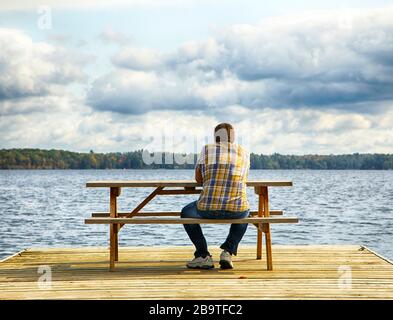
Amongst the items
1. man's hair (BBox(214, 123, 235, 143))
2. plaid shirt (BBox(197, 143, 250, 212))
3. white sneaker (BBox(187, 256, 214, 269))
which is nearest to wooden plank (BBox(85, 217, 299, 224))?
plaid shirt (BBox(197, 143, 250, 212))

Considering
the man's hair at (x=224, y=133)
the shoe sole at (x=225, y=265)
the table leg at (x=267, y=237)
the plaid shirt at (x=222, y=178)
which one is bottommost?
the shoe sole at (x=225, y=265)

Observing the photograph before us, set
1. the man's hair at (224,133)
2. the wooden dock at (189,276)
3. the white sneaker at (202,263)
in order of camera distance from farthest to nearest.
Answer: the white sneaker at (202,263) < the man's hair at (224,133) < the wooden dock at (189,276)

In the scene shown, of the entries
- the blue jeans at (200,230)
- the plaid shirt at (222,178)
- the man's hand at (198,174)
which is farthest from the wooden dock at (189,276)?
the man's hand at (198,174)

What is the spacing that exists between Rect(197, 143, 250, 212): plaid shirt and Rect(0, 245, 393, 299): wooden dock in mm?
707

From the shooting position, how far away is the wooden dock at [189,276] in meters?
6.09

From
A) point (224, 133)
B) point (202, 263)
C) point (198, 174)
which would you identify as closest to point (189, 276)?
point (202, 263)

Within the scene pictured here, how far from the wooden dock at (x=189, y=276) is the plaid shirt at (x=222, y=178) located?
707 mm

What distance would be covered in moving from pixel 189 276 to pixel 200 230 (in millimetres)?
580

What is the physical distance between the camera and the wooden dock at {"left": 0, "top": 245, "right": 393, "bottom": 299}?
6.09 meters

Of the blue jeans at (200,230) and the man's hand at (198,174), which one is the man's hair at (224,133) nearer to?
the man's hand at (198,174)

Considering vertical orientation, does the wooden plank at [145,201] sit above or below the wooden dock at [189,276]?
above

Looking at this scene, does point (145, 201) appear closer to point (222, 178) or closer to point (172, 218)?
point (172, 218)

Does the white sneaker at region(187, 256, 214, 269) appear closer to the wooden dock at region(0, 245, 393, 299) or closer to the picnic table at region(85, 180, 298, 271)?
the wooden dock at region(0, 245, 393, 299)
